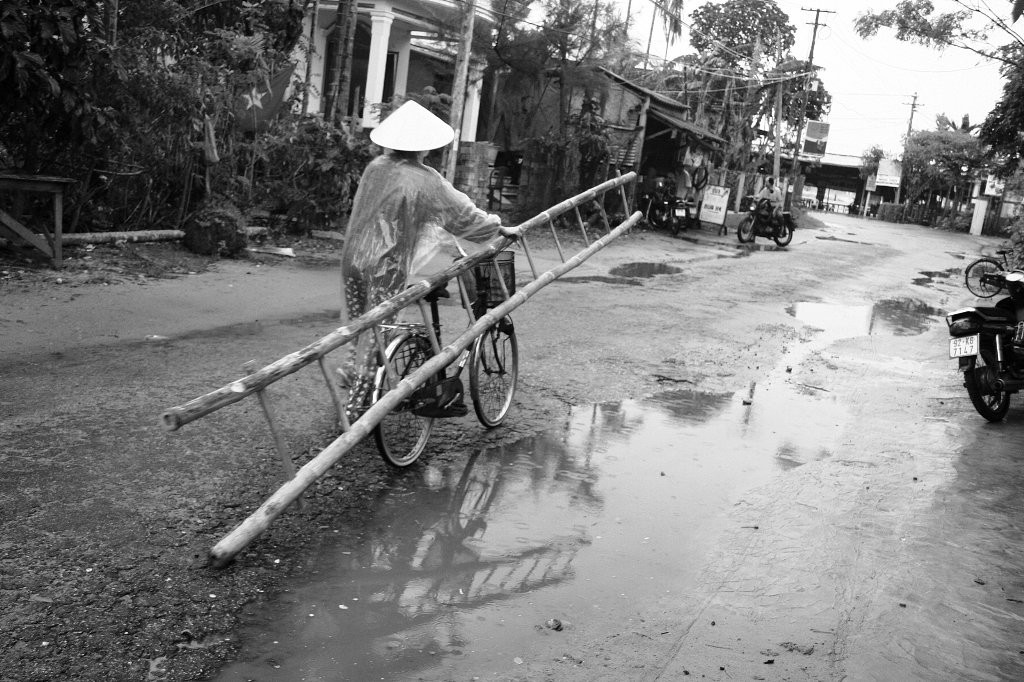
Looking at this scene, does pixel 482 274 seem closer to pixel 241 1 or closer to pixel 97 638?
pixel 97 638

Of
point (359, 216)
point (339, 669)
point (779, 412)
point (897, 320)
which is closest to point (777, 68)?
point (897, 320)

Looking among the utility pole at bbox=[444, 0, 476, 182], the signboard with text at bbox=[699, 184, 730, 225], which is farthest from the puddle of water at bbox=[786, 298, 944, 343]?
the signboard with text at bbox=[699, 184, 730, 225]

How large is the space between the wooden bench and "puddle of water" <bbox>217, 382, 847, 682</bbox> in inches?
233

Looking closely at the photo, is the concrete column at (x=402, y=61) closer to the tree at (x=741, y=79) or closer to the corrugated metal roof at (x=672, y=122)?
the corrugated metal roof at (x=672, y=122)

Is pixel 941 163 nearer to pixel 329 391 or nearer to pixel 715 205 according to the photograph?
pixel 715 205

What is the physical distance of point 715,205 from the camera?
2519 cm

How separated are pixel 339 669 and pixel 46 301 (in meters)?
6.33

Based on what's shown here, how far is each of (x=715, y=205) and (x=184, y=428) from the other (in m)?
21.7

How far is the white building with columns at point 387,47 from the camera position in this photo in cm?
2034

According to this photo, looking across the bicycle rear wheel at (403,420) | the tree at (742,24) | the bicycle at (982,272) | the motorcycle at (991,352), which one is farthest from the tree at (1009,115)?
the tree at (742,24)

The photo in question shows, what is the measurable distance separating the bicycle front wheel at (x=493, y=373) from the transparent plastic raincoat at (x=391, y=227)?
0.65 metres

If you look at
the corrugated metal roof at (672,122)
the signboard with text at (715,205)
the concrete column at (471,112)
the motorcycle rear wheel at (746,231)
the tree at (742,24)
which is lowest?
the motorcycle rear wheel at (746,231)

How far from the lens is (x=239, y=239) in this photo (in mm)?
11375

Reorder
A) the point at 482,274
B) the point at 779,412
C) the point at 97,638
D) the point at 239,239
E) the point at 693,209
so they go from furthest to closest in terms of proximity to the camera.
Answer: the point at 693,209 → the point at 239,239 → the point at 779,412 → the point at 482,274 → the point at 97,638
